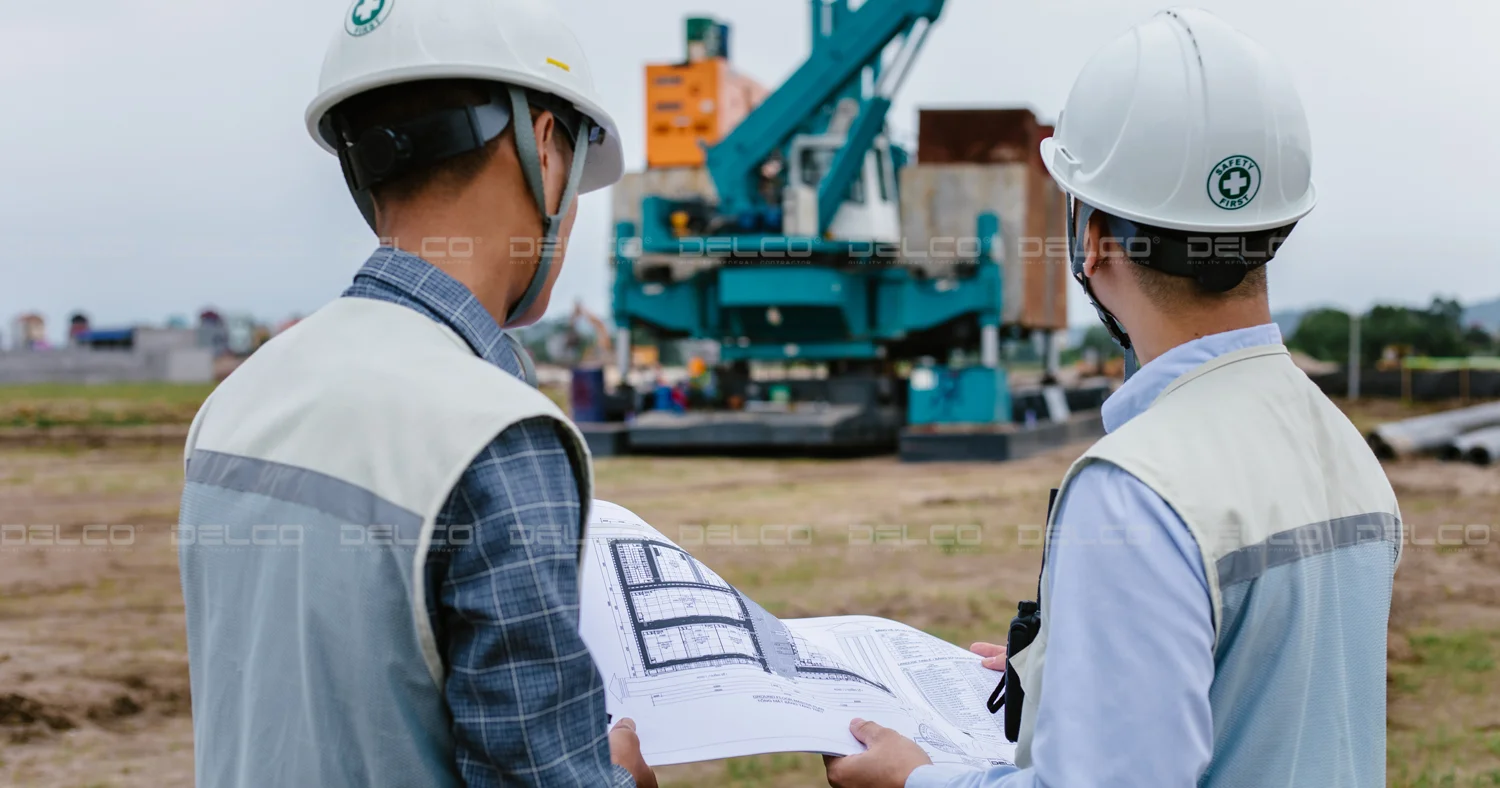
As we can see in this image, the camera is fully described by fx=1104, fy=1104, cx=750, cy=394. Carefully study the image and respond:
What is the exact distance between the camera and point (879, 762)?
5.01ft

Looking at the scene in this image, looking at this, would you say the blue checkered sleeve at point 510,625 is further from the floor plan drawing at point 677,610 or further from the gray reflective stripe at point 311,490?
the floor plan drawing at point 677,610

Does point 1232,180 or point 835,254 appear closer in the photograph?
point 1232,180

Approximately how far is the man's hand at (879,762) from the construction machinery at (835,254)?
12.2 meters

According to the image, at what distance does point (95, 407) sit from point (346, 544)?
84.4ft

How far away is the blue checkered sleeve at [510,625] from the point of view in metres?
1.12

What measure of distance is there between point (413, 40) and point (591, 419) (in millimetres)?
14292

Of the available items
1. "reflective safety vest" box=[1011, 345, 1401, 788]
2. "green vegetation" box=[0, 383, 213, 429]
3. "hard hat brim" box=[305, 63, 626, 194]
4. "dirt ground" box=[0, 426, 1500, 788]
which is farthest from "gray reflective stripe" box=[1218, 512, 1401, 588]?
"green vegetation" box=[0, 383, 213, 429]

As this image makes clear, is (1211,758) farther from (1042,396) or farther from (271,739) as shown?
(1042,396)

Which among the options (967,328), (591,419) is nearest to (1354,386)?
(967,328)

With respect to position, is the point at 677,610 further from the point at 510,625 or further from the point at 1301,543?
the point at 1301,543

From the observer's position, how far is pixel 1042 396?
17375 mm

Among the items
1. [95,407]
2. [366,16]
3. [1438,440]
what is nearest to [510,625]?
[366,16]

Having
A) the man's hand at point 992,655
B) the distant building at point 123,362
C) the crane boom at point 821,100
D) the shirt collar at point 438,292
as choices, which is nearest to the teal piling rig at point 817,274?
the crane boom at point 821,100

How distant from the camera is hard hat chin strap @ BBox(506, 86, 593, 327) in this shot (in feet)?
4.55
